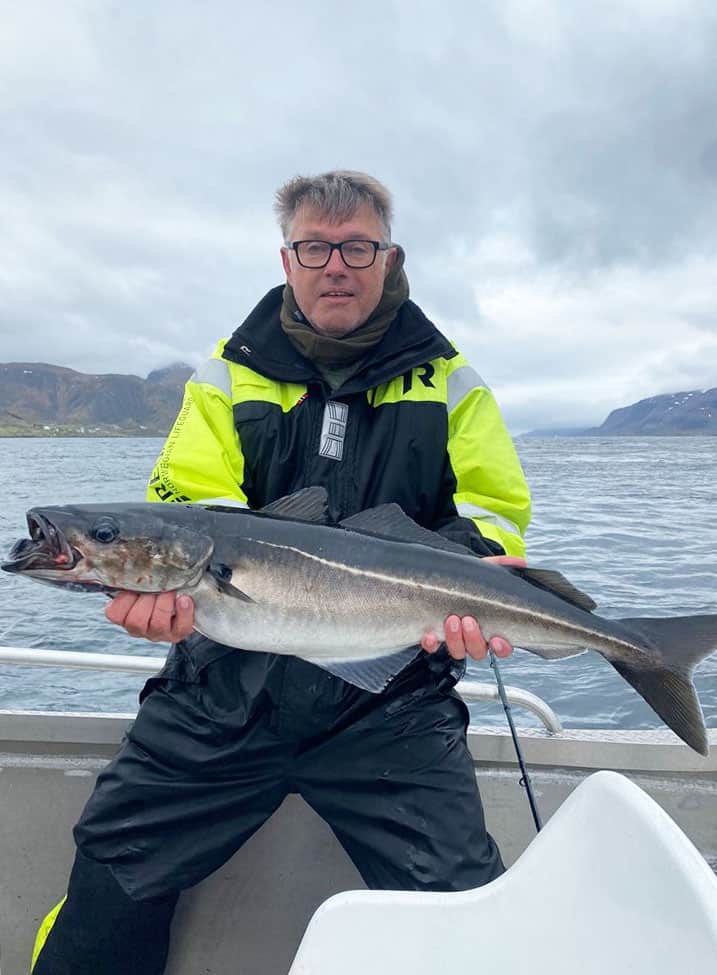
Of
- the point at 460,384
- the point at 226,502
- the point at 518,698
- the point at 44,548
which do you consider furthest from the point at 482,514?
the point at 44,548

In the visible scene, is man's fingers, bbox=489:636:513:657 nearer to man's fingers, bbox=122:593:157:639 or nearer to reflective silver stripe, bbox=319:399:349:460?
reflective silver stripe, bbox=319:399:349:460

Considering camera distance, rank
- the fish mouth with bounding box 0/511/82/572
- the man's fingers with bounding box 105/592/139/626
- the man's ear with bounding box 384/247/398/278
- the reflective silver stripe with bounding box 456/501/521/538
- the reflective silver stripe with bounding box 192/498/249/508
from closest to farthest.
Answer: the fish mouth with bounding box 0/511/82/572, the man's fingers with bounding box 105/592/139/626, the reflective silver stripe with bounding box 192/498/249/508, the reflective silver stripe with bounding box 456/501/521/538, the man's ear with bounding box 384/247/398/278

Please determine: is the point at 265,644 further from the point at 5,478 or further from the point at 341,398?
the point at 5,478

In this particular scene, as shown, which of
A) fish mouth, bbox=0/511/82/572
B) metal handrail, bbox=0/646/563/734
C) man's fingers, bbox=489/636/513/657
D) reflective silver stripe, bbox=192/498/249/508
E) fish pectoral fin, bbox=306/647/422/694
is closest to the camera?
fish mouth, bbox=0/511/82/572

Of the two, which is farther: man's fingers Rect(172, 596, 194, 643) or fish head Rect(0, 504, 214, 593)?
man's fingers Rect(172, 596, 194, 643)

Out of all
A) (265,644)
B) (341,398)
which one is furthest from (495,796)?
(341,398)

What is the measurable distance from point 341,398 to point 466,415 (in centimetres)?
64

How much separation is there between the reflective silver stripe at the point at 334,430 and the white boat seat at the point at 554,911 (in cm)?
205

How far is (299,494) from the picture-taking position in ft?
10.4

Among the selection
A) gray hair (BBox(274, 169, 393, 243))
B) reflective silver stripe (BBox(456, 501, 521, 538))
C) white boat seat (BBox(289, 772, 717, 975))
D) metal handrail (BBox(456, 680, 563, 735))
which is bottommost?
metal handrail (BBox(456, 680, 563, 735))

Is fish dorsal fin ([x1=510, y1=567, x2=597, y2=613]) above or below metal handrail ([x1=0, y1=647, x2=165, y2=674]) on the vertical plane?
above

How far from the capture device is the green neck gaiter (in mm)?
3602

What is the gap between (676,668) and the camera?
2.98m

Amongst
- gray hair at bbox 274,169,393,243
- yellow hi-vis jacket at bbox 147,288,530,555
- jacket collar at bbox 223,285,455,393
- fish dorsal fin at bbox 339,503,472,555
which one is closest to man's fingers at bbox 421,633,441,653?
fish dorsal fin at bbox 339,503,472,555
